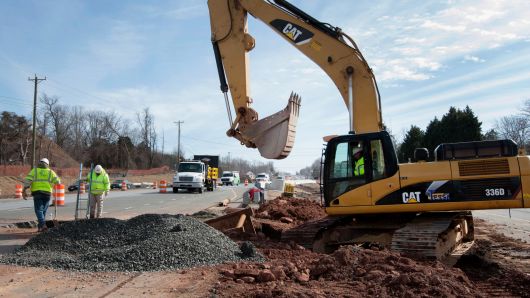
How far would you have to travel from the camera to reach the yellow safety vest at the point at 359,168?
8.98 meters

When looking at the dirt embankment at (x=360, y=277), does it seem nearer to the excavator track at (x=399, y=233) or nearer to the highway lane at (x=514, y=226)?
the excavator track at (x=399, y=233)

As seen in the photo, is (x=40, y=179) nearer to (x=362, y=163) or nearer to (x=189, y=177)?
(x=362, y=163)

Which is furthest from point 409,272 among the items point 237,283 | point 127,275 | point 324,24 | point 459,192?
point 324,24

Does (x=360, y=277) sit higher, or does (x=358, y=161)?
(x=358, y=161)

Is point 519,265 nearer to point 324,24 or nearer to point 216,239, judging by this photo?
point 216,239

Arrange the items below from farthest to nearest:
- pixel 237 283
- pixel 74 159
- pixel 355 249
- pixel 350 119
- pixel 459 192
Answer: pixel 74 159 → pixel 350 119 → pixel 459 192 → pixel 355 249 → pixel 237 283

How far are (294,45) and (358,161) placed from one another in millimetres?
3159

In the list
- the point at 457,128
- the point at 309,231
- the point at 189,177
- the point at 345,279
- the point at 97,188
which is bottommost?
the point at 345,279

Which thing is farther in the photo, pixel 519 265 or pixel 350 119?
pixel 350 119

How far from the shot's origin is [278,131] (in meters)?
9.69

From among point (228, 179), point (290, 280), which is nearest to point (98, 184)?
point (290, 280)

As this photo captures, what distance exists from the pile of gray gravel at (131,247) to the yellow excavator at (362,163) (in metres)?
2.42

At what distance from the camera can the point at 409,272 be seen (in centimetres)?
589

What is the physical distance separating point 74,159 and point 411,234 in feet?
283
